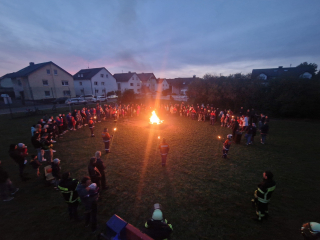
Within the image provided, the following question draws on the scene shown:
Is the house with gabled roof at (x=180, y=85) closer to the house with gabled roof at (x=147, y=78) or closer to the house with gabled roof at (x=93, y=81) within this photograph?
the house with gabled roof at (x=147, y=78)

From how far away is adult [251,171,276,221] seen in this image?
14.1ft

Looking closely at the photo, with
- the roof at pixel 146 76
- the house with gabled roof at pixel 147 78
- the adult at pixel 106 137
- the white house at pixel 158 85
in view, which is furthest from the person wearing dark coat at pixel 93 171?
the white house at pixel 158 85

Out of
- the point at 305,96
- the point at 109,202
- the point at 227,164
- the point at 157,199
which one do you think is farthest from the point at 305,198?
the point at 305,96

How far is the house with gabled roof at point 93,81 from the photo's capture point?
144 ft

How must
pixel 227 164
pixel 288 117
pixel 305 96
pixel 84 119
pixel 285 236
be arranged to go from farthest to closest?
pixel 288 117 < pixel 305 96 < pixel 84 119 < pixel 227 164 < pixel 285 236

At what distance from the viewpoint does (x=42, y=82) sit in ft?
110

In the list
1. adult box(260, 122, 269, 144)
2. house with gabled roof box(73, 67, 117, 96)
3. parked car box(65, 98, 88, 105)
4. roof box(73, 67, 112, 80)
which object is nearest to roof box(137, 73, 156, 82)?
house with gabled roof box(73, 67, 117, 96)

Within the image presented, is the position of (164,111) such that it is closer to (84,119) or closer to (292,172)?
(84,119)

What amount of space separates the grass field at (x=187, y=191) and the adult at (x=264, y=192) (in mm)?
336

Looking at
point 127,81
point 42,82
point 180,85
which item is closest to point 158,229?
point 42,82

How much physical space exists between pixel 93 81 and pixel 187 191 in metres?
45.6

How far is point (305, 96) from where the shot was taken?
18.7 meters

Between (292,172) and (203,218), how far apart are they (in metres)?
6.01

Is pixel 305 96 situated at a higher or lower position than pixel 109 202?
higher
